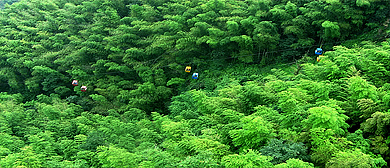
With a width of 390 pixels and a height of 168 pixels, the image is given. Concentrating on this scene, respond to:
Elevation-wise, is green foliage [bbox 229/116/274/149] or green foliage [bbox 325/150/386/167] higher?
green foliage [bbox 229/116/274/149]

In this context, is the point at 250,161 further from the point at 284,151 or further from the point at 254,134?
the point at 254,134

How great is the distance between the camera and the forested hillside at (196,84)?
22.9 ft

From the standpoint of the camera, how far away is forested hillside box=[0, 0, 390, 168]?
275 inches

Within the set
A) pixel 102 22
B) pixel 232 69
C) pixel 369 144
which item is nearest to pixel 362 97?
pixel 369 144

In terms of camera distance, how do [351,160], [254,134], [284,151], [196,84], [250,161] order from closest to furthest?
[351,160] → [250,161] → [284,151] → [254,134] → [196,84]

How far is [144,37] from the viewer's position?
20.1 metres

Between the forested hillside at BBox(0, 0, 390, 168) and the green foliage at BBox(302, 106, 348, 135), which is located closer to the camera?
the green foliage at BBox(302, 106, 348, 135)

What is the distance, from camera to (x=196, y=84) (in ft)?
56.4

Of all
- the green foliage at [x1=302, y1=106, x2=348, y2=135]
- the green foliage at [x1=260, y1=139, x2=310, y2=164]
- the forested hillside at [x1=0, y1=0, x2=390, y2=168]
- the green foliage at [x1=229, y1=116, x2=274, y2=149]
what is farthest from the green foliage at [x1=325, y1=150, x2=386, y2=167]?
the green foliage at [x1=229, y1=116, x2=274, y2=149]

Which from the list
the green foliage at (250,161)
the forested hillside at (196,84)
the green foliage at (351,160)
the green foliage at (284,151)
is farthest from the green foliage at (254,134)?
the green foliage at (351,160)

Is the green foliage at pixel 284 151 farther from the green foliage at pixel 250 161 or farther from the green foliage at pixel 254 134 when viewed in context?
the green foliage at pixel 254 134

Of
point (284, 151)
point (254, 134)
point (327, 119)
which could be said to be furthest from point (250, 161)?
point (327, 119)

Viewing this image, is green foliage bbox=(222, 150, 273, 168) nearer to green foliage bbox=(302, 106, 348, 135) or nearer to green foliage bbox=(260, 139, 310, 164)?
green foliage bbox=(260, 139, 310, 164)

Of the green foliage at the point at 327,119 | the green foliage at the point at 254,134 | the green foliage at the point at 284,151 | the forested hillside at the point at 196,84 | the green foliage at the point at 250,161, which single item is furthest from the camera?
the green foliage at the point at 254,134
